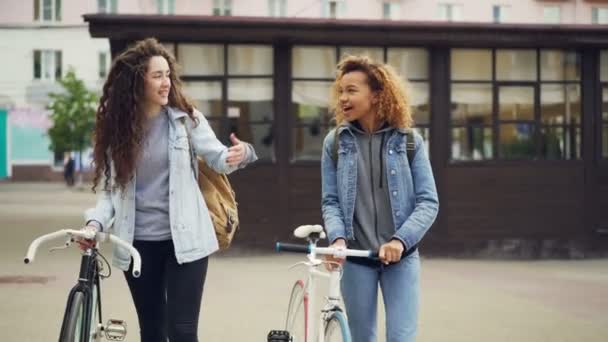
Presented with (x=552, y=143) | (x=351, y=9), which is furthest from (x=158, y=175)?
(x=351, y=9)

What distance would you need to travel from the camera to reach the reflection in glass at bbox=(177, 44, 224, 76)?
15812mm

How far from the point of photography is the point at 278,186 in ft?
52.5

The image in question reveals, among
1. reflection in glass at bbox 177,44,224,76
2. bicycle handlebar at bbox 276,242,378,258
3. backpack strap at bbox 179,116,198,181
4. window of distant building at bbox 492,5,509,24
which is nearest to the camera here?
bicycle handlebar at bbox 276,242,378,258

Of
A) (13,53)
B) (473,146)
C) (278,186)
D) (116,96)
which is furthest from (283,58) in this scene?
(13,53)

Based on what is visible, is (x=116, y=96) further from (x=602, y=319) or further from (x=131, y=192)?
(x=602, y=319)

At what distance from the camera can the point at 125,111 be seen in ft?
16.8

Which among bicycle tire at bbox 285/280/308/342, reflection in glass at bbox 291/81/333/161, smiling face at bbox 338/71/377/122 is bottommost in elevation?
bicycle tire at bbox 285/280/308/342

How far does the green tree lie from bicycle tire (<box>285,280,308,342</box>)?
4219 centimetres

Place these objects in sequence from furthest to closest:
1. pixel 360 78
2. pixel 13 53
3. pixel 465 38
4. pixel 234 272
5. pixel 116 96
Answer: pixel 13 53
pixel 465 38
pixel 234 272
pixel 116 96
pixel 360 78

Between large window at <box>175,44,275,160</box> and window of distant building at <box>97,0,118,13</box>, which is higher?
window of distant building at <box>97,0,118,13</box>

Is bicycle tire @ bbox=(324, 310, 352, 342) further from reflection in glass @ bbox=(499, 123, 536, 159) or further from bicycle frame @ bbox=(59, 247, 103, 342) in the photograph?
reflection in glass @ bbox=(499, 123, 536, 159)

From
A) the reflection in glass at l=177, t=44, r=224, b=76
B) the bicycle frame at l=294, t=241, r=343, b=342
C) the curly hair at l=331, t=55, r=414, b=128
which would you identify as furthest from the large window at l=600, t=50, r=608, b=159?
the curly hair at l=331, t=55, r=414, b=128

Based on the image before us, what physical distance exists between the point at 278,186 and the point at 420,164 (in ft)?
36.6

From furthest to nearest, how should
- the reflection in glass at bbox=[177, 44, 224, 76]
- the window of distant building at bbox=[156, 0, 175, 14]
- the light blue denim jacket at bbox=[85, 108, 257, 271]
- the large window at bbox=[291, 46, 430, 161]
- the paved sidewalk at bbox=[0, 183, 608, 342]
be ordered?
1. the window of distant building at bbox=[156, 0, 175, 14]
2. the large window at bbox=[291, 46, 430, 161]
3. the reflection in glass at bbox=[177, 44, 224, 76]
4. the paved sidewalk at bbox=[0, 183, 608, 342]
5. the light blue denim jacket at bbox=[85, 108, 257, 271]
